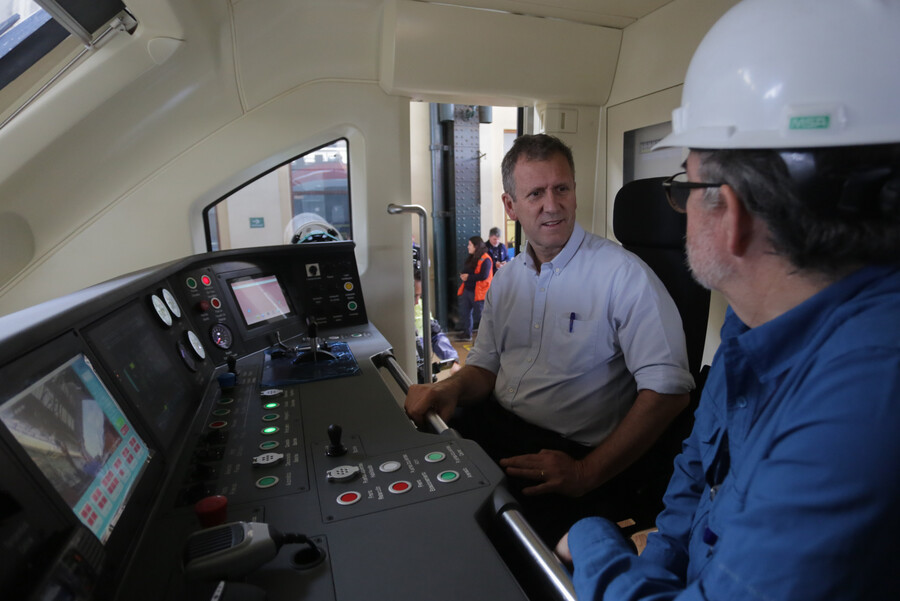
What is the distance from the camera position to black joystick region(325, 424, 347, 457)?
3.27 ft

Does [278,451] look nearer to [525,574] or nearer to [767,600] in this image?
[525,574]

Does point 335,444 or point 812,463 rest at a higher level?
point 812,463

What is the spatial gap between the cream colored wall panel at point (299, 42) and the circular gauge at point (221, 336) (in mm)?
1121

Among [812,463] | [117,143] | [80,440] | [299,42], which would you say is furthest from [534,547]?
[299,42]

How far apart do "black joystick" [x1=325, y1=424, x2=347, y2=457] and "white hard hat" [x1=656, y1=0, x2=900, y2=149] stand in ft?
2.60

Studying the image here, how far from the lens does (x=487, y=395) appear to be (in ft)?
6.06

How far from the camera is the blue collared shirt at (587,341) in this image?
4.68 ft

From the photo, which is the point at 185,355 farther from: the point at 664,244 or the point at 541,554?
the point at 664,244

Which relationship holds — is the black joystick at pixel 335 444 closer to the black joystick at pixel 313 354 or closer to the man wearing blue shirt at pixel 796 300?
the man wearing blue shirt at pixel 796 300

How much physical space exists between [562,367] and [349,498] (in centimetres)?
93

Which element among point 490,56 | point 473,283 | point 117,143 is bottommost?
point 473,283

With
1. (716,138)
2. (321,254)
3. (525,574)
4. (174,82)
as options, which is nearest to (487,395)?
(525,574)

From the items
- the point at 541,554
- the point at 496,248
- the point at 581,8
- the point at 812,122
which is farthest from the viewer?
the point at 496,248

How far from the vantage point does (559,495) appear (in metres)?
1.40
